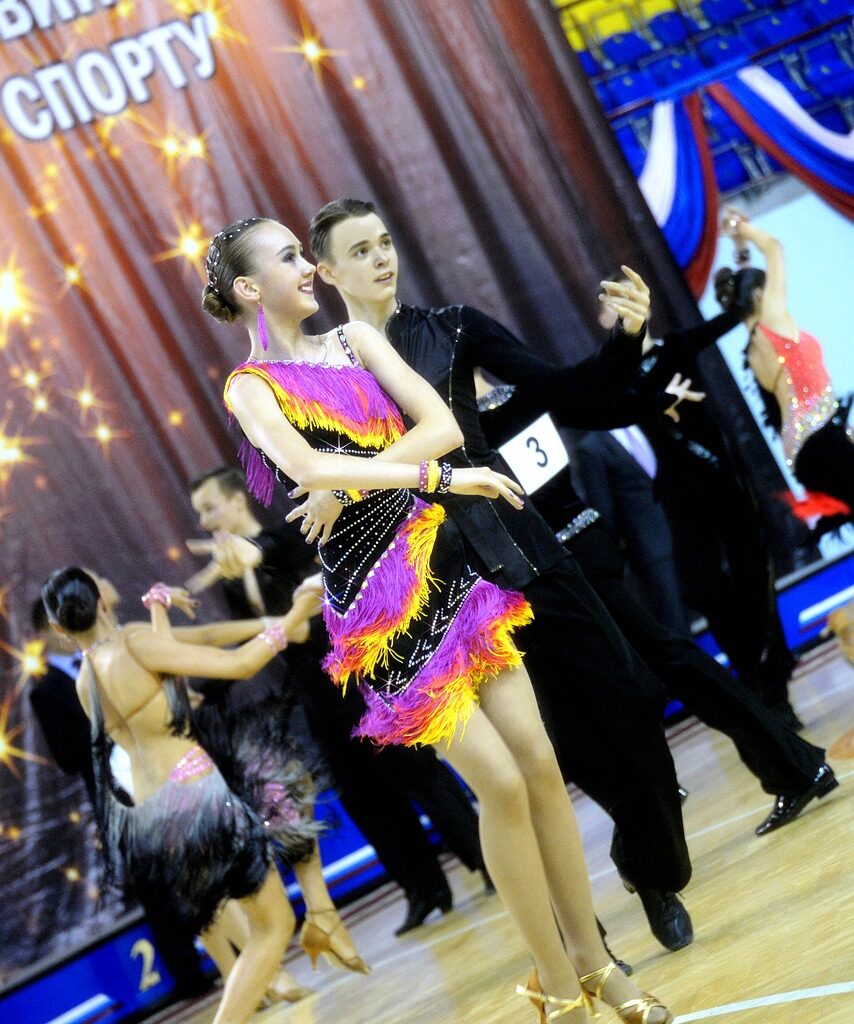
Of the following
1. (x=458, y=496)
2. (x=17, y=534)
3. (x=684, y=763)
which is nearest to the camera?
(x=458, y=496)

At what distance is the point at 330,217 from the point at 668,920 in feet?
5.90

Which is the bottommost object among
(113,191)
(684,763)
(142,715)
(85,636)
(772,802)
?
(684,763)

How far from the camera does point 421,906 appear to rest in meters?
5.16

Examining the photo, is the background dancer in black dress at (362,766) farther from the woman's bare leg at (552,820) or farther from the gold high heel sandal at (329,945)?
the woman's bare leg at (552,820)

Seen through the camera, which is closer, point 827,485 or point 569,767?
point 569,767

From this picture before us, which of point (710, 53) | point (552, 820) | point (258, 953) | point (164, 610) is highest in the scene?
point (710, 53)

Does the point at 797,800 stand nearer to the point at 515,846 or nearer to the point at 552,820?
the point at 552,820

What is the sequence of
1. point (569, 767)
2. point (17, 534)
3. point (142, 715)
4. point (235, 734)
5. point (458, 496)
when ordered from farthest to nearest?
point (17, 534) → point (235, 734) → point (142, 715) → point (569, 767) → point (458, 496)

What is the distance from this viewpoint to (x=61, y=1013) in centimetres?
593

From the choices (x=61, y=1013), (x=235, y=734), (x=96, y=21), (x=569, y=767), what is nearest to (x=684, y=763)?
(x=235, y=734)

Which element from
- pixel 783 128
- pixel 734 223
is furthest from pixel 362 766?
pixel 783 128

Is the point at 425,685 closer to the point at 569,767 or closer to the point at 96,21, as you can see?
the point at 569,767

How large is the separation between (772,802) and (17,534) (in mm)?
3696

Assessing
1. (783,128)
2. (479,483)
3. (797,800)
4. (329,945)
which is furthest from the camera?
(783,128)
